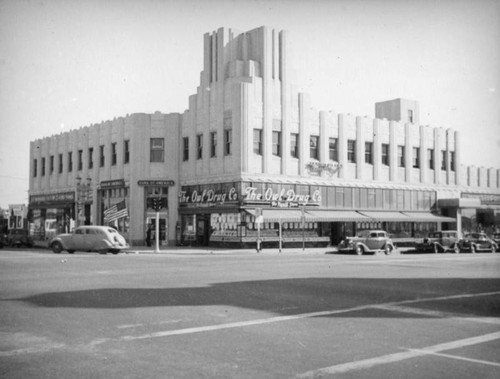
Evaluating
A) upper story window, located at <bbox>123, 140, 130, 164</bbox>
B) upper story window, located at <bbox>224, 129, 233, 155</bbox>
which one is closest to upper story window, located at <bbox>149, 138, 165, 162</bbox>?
upper story window, located at <bbox>123, 140, 130, 164</bbox>

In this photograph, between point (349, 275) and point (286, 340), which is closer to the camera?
point (286, 340)

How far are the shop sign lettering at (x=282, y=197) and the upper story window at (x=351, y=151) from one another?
4.58m

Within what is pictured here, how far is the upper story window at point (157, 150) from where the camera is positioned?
42.2 meters

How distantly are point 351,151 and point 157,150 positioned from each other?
599 inches

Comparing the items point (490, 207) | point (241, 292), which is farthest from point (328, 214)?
point (241, 292)

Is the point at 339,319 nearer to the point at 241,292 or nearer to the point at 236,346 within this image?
the point at 236,346

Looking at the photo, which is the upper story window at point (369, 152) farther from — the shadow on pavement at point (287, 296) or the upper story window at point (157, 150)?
the shadow on pavement at point (287, 296)

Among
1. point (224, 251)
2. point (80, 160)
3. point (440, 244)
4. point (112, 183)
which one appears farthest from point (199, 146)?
point (440, 244)

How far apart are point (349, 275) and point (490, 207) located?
38457mm

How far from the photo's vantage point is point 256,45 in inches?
1575

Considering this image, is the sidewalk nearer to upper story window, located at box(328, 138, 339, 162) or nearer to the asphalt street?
upper story window, located at box(328, 138, 339, 162)

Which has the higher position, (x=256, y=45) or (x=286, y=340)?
(x=256, y=45)

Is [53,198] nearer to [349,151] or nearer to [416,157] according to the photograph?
[349,151]

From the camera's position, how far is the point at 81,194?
4644cm
